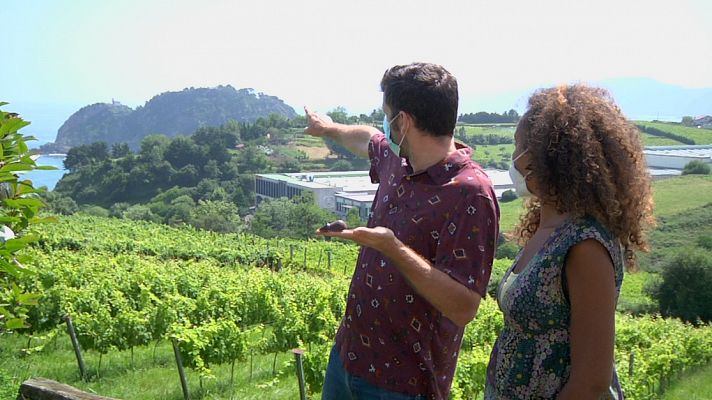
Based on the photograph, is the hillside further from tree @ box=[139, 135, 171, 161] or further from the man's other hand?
the man's other hand

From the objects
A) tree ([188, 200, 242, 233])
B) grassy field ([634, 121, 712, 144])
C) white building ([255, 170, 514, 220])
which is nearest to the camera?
tree ([188, 200, 242, 233])

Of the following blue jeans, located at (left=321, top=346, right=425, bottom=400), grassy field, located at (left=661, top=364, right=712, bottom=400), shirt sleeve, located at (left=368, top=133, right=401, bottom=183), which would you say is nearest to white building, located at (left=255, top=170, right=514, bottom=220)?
grassy field, located at (left=661, top=364, right=712, bottom=400)

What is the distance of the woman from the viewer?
6.63ft

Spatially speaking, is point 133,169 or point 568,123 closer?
point 568,123

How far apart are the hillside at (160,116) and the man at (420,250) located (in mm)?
160491

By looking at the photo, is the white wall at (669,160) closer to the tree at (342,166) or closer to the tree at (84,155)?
the tree at (342,166)

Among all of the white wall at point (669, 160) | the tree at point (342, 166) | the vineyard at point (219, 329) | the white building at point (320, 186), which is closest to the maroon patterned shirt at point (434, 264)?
the vineyard at point (219, 329)

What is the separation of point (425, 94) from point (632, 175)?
2.32 feet

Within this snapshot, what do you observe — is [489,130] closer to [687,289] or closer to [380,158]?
[687,289]

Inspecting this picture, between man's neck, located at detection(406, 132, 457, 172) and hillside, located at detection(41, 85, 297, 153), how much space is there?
16053cm

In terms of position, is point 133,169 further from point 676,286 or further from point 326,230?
point 326,230

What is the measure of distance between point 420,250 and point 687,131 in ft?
438

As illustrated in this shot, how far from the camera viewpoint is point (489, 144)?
375 feet

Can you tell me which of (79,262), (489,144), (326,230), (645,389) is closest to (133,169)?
(489,144)
